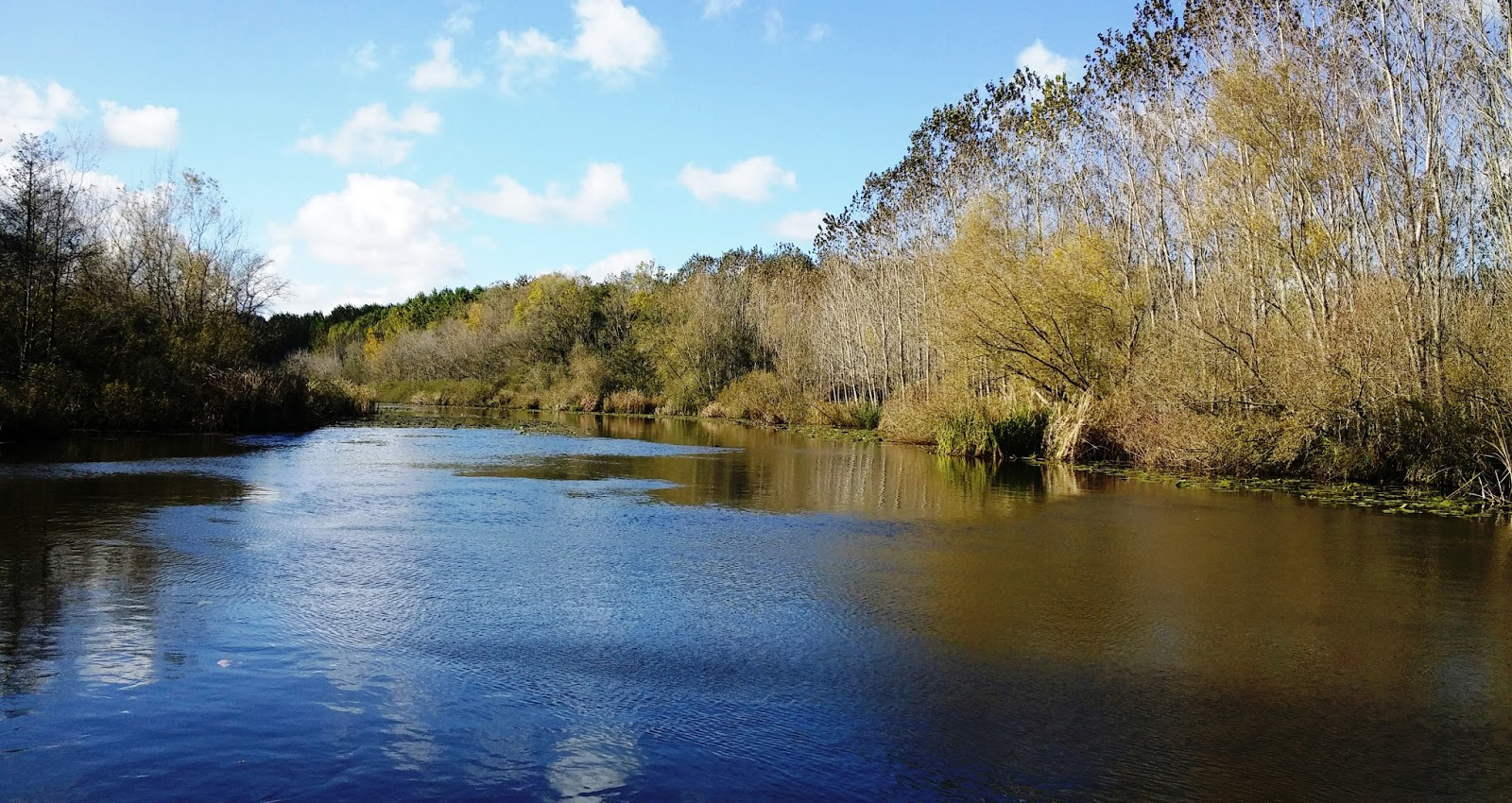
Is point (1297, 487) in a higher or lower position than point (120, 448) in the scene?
lower

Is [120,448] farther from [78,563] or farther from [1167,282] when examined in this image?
[1167,282]

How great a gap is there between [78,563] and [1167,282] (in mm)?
22621

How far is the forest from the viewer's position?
17141 millimetres

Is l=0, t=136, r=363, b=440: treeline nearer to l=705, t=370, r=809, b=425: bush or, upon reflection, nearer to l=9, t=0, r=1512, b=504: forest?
l=9, t=0, r=1512, b=504: forest

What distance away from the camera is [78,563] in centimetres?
889

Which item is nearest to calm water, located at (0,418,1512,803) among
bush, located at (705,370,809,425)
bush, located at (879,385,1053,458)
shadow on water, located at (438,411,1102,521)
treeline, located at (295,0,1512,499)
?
shadow on water, located at (438,411,1102,521)

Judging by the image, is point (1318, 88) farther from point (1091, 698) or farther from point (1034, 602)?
point (1091, 698)

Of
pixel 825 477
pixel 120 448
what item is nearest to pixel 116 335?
pixel 120 448

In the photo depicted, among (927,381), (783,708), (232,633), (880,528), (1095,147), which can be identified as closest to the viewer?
(783,708)

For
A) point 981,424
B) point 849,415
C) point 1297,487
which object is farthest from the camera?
point 849,415

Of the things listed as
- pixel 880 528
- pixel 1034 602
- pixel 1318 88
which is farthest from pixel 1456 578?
pixel 1318 88

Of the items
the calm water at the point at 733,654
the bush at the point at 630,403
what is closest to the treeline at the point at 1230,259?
A: the calm water at the point at 733,654

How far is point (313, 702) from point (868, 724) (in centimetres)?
302

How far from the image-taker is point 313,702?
546 cm
